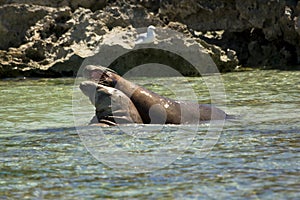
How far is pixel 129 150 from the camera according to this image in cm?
527

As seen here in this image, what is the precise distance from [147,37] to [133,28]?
28.1 inches

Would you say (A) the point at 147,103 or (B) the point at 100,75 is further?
(A) the point at 147,103

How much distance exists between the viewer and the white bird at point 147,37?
1241 centimetres

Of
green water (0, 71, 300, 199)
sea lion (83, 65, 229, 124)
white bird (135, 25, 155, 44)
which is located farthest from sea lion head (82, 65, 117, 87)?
white bird (135, 25, 155, 44)

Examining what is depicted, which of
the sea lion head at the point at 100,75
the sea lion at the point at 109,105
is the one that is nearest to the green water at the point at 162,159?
the sea lion at the point at 109,105

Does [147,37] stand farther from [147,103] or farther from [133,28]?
[147,103]

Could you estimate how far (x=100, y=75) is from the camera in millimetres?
6723

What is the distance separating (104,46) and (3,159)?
7685 mm

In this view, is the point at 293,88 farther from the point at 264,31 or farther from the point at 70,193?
the point at 70,193

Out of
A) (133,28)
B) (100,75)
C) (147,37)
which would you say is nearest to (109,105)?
(100,75)

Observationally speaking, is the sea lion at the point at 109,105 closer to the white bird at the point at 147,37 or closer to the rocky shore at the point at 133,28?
the white bird at the point at 147,37

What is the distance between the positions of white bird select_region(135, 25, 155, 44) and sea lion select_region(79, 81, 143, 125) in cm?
586

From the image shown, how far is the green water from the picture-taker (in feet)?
12.9

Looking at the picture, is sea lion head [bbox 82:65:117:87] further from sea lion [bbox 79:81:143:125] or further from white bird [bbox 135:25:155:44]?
white bird [bbox 135:25:155:44]
